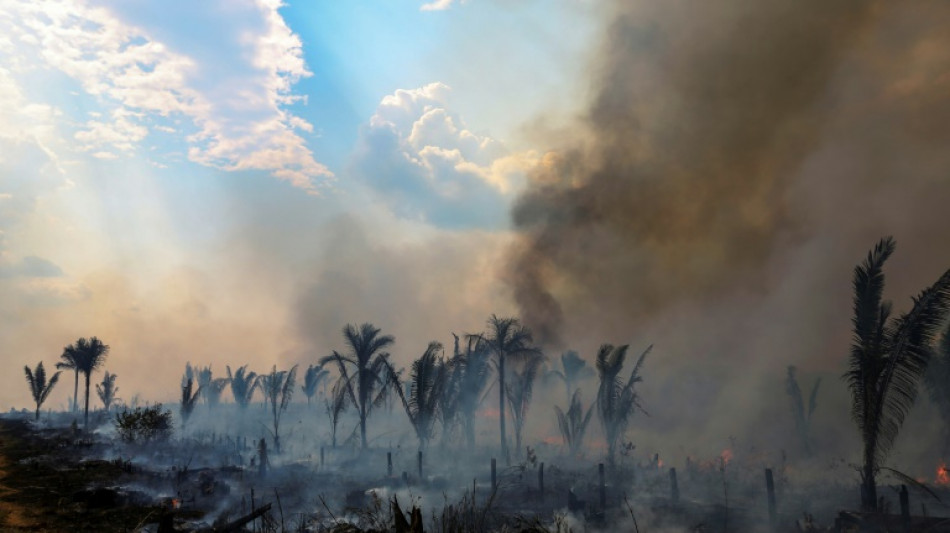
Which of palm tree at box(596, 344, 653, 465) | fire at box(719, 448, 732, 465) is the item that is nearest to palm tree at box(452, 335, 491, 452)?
palm tree at box(596, 344, 653, 465)

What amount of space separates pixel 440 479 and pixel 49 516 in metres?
18.2

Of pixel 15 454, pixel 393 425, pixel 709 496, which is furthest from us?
pixel 393 425

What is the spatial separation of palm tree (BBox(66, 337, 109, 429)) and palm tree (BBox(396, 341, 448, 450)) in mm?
31483

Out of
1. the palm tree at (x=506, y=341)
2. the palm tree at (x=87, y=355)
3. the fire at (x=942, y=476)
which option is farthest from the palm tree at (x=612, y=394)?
the palm tree at (x=87, y=355)

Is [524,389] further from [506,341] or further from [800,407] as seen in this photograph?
[800,407]

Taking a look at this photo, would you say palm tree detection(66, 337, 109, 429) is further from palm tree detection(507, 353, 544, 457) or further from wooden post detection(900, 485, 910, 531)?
wooden post detection(900, 485, 910, 531)

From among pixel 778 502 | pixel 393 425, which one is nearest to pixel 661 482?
pixel 778 502

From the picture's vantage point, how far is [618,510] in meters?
24.8

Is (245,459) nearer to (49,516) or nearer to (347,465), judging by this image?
(347,465)

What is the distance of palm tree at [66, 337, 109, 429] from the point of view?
47.7m

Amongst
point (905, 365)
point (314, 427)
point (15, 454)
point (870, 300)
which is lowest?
point (314, 427)

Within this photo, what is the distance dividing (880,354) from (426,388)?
26.0 metres

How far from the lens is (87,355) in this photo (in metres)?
47.8

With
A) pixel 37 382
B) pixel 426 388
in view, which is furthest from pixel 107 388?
pixel 426 388
